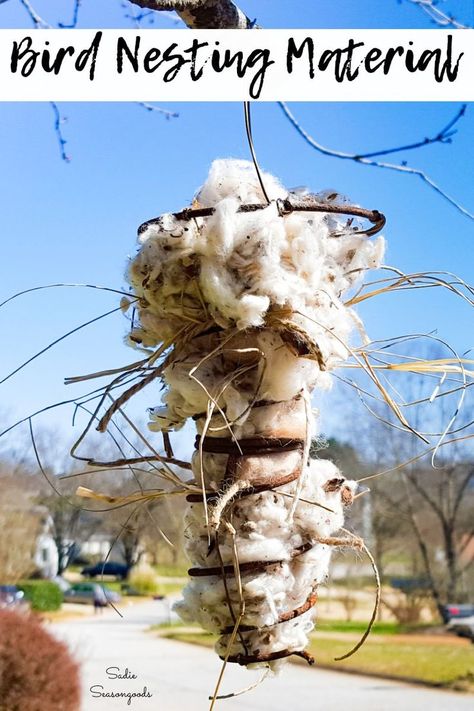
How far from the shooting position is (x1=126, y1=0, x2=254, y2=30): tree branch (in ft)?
2.51

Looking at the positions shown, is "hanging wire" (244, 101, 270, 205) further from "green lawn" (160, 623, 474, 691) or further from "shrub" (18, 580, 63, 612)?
"shrub" (18, 580, 63, 612)

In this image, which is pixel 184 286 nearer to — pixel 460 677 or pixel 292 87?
pixel 292 87

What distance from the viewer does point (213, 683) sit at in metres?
8.57

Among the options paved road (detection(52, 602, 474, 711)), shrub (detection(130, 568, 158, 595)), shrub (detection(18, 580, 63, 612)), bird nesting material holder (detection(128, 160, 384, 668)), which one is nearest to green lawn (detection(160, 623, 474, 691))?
paved road (detection(52, 602, 474, 711))

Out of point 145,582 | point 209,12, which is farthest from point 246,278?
point 145,582

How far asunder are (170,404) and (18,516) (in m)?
10.0

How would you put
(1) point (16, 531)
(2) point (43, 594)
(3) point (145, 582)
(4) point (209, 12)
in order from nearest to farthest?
(4) point (209, 12) → (1) point (16, 531) → (2) point (43, 594) → (3) point (145, 582)

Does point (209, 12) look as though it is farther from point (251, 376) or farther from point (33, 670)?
point (33, 670)

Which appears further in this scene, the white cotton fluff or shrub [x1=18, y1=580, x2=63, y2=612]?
shrub [x1=18, y1=580, x2=63, y2=612]

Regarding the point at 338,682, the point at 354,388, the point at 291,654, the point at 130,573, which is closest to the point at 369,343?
the point at 354,388

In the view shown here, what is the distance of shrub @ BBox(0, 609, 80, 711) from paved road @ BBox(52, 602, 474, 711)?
6.46 feet

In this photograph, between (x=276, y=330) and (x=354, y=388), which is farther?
(x=354, y=388)

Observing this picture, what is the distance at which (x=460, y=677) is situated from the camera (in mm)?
9438

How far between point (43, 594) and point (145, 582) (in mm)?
2081
